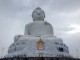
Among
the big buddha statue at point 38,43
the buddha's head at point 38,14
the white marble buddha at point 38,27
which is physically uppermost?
the buddha's head at point 38,14

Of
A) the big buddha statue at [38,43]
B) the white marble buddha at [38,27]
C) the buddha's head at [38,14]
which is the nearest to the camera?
the big buddha statue at [38,43]

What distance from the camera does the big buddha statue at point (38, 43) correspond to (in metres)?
16.0

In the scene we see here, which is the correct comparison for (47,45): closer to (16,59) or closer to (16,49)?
(16,49)

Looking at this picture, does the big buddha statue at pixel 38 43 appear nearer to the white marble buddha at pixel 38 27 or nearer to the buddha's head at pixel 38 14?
the white marble buddha at pixel 38 27

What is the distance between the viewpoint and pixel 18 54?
633 inches

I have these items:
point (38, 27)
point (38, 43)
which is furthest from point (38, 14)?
point (38, 43)

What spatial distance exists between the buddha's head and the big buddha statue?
426 millimetres

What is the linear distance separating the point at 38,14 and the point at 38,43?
12.0ft

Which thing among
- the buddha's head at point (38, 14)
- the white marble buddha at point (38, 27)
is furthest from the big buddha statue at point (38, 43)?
the buddha's head at point (38, 14)

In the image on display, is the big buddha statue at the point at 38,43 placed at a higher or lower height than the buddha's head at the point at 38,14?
lower

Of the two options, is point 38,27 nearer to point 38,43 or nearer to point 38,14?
point 38,14

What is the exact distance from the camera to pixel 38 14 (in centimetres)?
1930

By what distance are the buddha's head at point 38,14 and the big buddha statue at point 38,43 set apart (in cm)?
43

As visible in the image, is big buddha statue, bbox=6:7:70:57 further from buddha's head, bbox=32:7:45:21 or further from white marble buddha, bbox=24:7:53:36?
buddha's head, bbox=32:7:45:21
